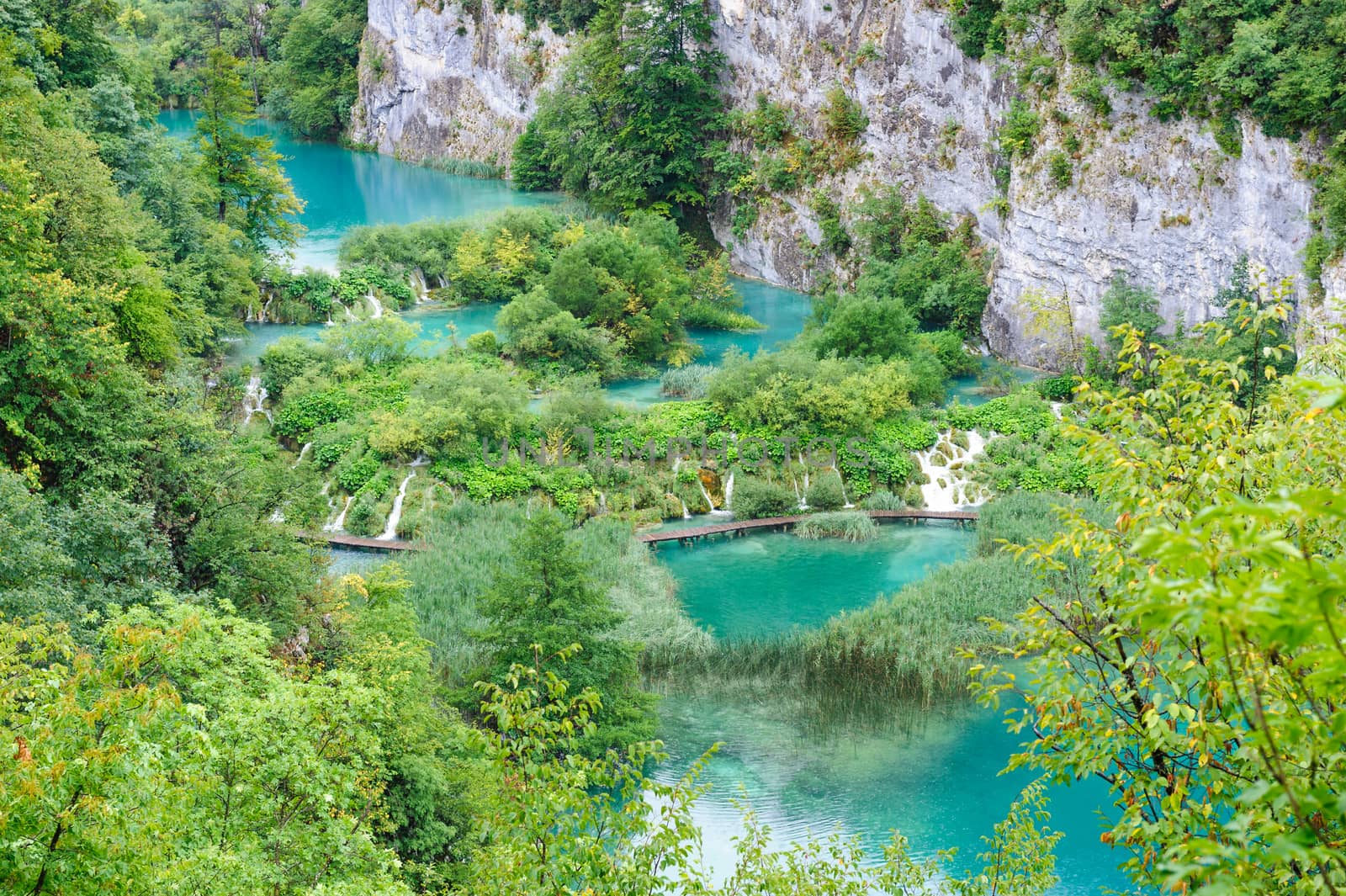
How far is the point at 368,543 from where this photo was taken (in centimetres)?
2108

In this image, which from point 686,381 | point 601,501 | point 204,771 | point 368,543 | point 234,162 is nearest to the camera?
point 204,771

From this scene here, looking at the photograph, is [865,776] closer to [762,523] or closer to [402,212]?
[762,523]

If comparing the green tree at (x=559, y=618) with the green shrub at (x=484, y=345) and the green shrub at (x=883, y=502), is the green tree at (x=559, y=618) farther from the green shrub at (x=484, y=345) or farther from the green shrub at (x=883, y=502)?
the green shrub at (x=484, y=345)

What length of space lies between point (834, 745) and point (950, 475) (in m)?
9.64

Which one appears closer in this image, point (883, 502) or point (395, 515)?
point (395, 515)

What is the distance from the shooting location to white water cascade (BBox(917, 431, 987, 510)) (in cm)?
2300

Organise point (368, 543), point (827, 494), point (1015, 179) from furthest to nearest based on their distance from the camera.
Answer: point (1015, 179) < point (827, 494) < point (368, 543)

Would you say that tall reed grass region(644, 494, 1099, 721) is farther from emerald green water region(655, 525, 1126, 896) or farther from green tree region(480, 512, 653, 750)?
green tree region(480, 512, 653, 750)

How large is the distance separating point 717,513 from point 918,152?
14279 mm

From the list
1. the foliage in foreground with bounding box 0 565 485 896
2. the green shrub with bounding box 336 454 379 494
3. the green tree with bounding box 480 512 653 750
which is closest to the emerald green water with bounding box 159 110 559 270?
the green shrub with bounding box 336 454 379 494

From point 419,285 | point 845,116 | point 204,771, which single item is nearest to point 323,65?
point 419,285

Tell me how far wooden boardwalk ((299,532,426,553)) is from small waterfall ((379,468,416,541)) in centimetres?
24

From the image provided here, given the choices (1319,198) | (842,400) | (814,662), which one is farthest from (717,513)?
(1319,198)

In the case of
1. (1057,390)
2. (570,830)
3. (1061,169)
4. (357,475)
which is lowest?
(357,475)
